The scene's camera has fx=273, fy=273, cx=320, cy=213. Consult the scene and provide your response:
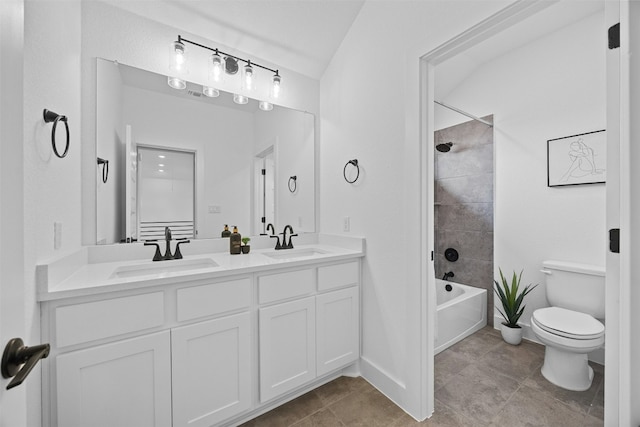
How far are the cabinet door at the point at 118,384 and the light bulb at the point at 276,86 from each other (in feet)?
5.90

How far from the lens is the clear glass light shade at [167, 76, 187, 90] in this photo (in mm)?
1772

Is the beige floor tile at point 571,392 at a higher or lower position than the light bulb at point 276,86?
lower

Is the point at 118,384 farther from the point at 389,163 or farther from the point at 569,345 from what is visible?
the point at 569,345

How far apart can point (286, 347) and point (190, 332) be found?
557 millimetres

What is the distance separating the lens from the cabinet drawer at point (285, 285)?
1521 millimetres

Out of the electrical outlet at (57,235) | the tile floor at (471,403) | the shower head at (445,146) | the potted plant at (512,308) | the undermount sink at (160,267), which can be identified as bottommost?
the tile floor at (471,403)

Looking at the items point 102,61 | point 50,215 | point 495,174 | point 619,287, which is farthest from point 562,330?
point 102,61

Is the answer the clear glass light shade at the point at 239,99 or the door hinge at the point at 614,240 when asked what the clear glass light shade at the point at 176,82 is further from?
the door hinge at the point at 614,240

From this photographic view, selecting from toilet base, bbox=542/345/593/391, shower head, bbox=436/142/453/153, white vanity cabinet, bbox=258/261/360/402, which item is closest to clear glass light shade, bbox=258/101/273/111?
white vanity cabinet, bbox=258/261/360/402

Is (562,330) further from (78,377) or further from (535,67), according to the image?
(78,377)

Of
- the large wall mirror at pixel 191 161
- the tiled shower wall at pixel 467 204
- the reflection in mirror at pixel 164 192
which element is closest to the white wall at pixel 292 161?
the large wall mirror at pixel 191 161

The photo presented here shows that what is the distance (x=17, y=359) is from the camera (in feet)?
1.52

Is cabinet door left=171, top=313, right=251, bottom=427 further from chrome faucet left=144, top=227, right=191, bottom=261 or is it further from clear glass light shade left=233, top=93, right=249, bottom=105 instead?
clear glass light shade left=233, top=93, right=249, bottom=105

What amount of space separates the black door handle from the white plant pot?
9.55ft
